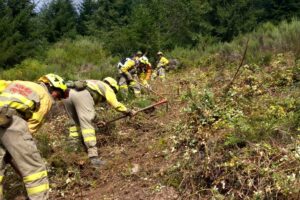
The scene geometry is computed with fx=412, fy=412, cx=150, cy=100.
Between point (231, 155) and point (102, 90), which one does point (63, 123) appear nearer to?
point (102, 90)

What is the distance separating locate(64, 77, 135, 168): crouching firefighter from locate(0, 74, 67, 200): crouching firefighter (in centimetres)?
167

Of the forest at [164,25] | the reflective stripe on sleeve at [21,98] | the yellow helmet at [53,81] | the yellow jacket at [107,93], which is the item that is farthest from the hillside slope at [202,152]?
the forest at [164,25]

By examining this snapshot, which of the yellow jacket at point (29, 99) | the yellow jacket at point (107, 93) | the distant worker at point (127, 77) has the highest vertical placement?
the yellow jacket at point (29, 99)

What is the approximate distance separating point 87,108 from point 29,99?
1954 mm

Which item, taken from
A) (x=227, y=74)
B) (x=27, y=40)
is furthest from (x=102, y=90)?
(x=27, y=40)

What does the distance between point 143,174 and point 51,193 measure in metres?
1.37

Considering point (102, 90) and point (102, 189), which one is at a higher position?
point (102, 90)

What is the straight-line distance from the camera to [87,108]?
6934 mm

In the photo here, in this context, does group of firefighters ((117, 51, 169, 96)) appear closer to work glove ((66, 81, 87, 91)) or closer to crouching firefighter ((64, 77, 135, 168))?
crouching firefighter ((64, 77, 135, 168))

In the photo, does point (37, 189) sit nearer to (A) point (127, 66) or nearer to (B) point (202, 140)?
(B) point (202, 140)

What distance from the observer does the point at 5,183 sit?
6.13 m

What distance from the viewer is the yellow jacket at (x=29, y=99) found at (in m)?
4.93

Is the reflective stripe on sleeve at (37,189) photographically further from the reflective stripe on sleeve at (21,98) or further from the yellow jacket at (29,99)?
the reflective stripe on sleeve at (21,98)

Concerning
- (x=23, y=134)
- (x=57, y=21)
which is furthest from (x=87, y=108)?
(x=57, y=21)
